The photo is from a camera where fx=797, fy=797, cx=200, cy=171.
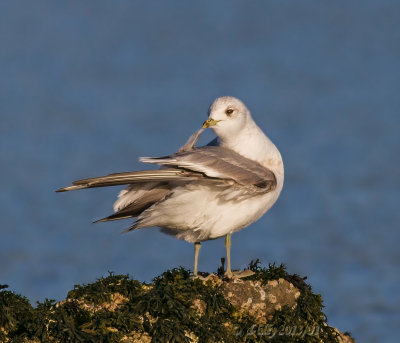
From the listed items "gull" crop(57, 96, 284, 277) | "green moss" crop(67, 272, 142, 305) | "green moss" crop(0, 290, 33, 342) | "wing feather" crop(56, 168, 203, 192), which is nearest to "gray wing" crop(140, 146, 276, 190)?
"gull" crop(57, 96, 284, 277)

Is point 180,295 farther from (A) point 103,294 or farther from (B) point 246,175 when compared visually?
(B) point 246,175

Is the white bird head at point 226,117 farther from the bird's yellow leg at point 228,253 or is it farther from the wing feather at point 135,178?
the bird's yellow leg at point 228,253

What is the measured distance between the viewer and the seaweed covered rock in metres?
11.1

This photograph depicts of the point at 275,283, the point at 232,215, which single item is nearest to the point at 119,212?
the point at 232,215

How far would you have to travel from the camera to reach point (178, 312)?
11.6 meters

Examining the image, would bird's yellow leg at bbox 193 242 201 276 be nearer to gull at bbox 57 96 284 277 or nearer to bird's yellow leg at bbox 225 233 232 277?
gull at bbox 57 96 284 277

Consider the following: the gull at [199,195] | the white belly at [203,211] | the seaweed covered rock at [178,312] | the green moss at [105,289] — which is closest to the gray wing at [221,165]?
the gull at [199,195]

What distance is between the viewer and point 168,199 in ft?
44.9

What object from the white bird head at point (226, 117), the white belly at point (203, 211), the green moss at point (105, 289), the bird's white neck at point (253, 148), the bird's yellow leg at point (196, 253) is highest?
the white bird head at point (226, 117)

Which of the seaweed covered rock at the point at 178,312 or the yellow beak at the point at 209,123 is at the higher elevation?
the yellow beak at the point at 209,123

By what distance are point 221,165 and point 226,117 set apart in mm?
1409

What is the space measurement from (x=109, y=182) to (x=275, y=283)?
312 centimetres

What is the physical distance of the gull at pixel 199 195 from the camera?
43.8 feet

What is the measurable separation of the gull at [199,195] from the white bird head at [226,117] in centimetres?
29
